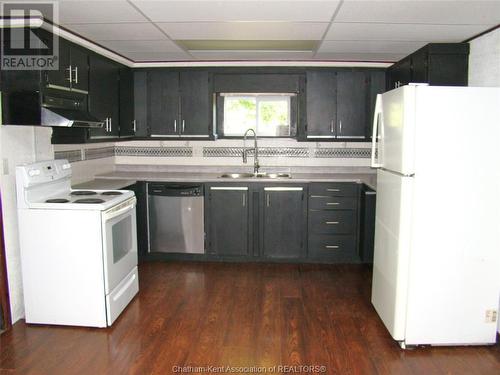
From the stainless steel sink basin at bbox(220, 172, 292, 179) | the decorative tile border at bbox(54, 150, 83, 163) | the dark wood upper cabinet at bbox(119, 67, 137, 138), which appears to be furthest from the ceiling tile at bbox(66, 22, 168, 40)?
the stainless steel sink basin at bbox(220, 172, 292, 179)

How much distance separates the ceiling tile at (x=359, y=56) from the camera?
14.8 feet

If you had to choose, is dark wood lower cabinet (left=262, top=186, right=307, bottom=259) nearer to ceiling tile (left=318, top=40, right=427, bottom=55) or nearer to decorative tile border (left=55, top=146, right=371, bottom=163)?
decorative tile border (left=55, top=146, right=371, bottom=163)

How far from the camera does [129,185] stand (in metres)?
4.50

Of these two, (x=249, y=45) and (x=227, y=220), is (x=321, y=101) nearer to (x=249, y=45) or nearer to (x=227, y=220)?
(x=249, y=45)

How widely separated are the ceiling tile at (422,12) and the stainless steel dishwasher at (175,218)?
2.42m

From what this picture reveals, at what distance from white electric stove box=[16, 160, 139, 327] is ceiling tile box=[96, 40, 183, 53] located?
55.7 inches

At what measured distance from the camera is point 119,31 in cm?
358

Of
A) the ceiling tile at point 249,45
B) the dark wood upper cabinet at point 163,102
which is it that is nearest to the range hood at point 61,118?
the ceiling tile at point 249,45

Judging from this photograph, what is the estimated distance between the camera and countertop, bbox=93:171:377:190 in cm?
469

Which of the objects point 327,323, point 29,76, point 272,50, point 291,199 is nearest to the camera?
point 29,76

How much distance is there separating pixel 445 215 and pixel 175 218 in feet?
9.27

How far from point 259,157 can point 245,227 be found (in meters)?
0.99

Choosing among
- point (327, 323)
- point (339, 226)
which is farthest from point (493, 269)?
point (339, 226)

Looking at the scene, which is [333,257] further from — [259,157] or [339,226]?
[259,157]
